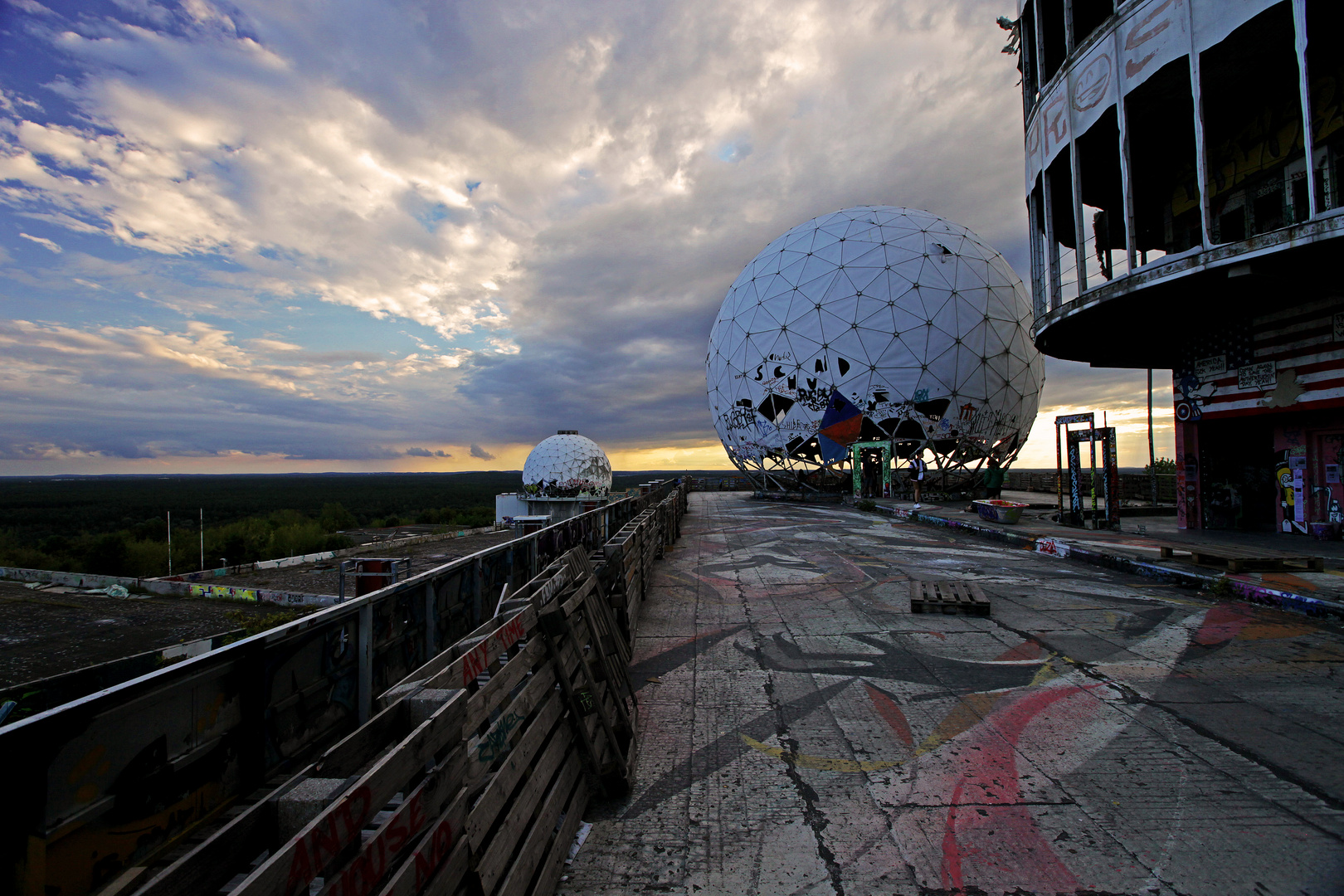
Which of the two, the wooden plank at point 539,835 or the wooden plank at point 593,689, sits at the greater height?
the wooden plank at point 593,689

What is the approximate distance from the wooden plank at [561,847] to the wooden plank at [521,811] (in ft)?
0.63

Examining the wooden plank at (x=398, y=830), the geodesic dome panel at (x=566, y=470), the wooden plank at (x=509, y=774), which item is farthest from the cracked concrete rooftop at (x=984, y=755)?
the geodesic dome panel at (x=566, y=470)

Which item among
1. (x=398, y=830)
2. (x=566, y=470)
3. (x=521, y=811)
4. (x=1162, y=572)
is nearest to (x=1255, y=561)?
(x=1162, y=572)

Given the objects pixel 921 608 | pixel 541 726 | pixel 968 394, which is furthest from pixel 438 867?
pixel 968 394

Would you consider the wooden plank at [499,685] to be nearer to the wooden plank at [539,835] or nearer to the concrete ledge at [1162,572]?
the wooden plank at [539,835]

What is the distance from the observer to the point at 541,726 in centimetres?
278

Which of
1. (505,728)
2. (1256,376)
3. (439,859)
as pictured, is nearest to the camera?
(439,859)

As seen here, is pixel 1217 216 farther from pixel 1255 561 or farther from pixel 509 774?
pixel 509 774

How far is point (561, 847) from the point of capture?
9.09 ft

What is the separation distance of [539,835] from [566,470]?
115 feet

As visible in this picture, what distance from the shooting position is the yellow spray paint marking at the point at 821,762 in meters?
3.64

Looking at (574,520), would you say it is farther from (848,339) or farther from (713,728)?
(848,339)

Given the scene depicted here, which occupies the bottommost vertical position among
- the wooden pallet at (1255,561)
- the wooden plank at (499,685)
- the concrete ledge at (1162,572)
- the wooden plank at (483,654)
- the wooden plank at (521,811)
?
the concrete ledge at (1162,572)

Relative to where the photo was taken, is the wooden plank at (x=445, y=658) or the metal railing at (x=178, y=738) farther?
the wooden plank at (x=445, y=658)
